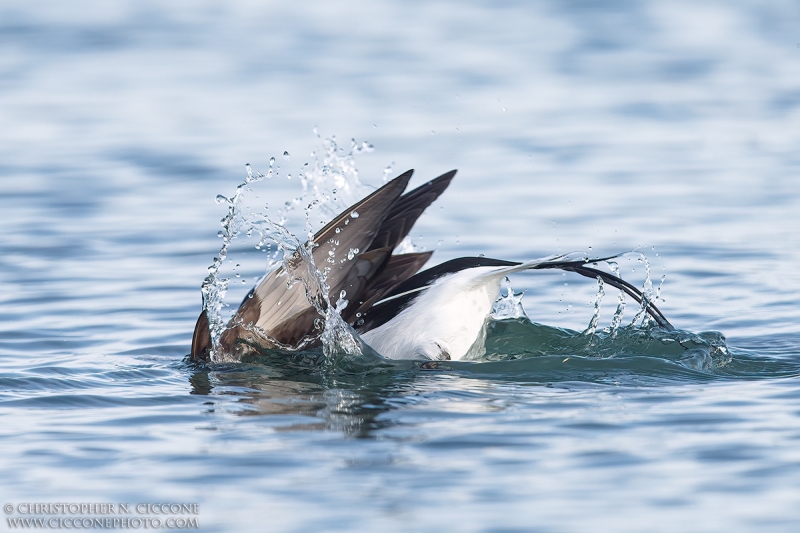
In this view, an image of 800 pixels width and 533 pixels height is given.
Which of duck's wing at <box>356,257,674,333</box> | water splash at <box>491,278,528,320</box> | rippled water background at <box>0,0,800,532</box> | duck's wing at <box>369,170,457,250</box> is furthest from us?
water splash at <box>491,278,528,320</box>

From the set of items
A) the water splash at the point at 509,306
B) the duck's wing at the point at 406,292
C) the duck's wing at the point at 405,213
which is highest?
the duck's wing at the point at 405,213

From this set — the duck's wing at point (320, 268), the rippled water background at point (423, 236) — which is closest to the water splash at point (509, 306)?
the rippled water background at point (423, 236)

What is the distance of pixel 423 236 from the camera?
8.60 m

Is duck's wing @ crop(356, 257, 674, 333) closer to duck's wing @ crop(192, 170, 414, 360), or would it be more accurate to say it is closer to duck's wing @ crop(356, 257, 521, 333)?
duck's wing @ crop(356, 257, 521, 333)

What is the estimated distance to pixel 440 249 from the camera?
8.27m

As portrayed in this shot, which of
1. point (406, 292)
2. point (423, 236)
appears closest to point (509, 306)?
point (406, 292)

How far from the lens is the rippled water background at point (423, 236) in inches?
156

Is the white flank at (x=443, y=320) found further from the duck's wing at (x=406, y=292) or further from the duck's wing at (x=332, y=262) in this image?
the duck's wing at (x=332, y=262)

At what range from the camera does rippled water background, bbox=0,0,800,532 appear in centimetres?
397

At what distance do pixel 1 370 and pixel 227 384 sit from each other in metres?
1.15

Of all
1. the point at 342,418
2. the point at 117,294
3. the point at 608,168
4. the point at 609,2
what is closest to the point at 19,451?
the point at 342,418

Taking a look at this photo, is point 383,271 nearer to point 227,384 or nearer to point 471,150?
point 227,384

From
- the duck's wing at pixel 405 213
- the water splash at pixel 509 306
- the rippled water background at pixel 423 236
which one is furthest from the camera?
the water splash at pixel 509 306

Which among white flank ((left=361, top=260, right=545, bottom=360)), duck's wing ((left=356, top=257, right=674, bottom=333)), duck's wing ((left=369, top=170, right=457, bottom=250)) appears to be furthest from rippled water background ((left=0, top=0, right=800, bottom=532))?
duck's wing ((left=369, top=170, right=457, bottom=250))
